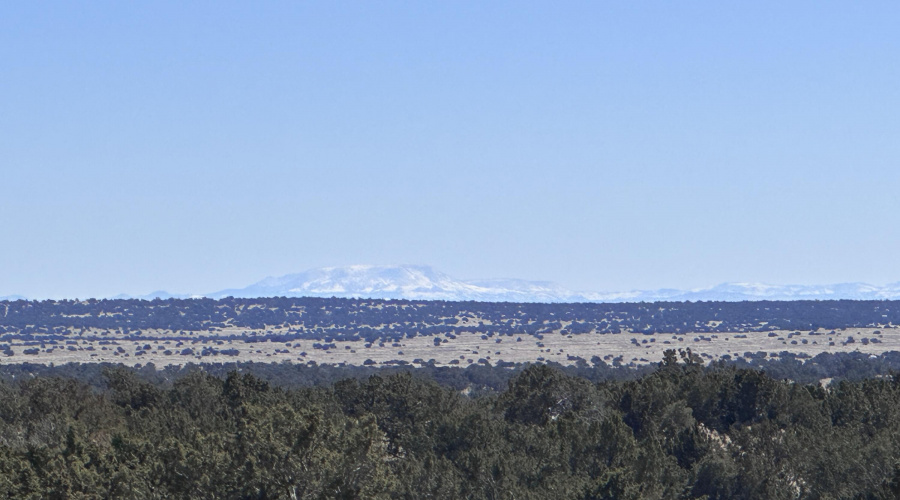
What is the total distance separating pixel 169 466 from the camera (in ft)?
77.3

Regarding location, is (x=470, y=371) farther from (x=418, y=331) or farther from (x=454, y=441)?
(x=418, y=331)

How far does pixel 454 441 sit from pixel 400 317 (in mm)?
147203

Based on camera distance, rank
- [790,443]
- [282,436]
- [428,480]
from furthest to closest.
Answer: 1. [790,443]
2. [428,480]
3. [282,436]

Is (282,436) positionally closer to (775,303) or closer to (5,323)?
(5,323)

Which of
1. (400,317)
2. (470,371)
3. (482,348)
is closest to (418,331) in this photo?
(400,317)

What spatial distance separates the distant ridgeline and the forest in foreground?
102 m

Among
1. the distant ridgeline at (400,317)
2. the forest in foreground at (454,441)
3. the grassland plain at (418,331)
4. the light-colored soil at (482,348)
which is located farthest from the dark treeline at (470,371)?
the distant ridgeline at (400,317)

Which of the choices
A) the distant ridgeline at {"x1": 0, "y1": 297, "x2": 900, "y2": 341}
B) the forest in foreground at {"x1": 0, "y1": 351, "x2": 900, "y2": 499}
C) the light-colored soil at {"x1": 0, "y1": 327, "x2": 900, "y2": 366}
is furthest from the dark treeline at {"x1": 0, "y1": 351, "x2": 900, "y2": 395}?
the distant ridgeline at {"x1": 0, "y1": 297, "x2": 900, "y2": 341}

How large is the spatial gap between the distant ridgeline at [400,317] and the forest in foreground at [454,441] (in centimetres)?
10184

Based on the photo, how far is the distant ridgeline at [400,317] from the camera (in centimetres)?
15888

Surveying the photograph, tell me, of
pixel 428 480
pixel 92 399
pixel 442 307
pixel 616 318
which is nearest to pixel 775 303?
pixel 616 318

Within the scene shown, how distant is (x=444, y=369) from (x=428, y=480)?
65.7 m

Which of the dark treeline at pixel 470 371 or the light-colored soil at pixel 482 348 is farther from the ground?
the light-colored soil at pixel 482 348

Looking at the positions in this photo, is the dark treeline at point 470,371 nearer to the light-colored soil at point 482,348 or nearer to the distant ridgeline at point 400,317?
the light-colored soil at point 482,348
